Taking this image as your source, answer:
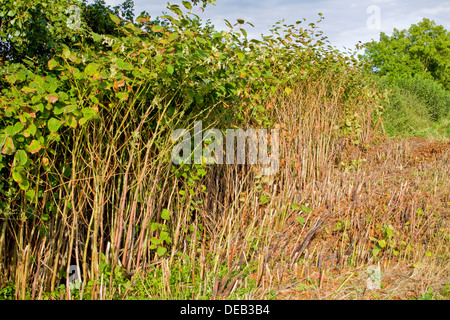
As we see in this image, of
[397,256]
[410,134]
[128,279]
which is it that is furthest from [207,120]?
[410,134]

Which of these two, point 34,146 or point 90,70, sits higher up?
point 90,70

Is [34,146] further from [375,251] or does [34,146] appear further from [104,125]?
[375,251]

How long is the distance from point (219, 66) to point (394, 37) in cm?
4244

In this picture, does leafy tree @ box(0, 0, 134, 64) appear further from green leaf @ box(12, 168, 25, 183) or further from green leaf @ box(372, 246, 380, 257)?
green leaf @ box(372, 246, 380, 257)

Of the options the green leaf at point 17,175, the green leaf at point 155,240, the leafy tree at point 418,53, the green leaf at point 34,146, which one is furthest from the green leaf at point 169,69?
the leafy tree at point 418,53

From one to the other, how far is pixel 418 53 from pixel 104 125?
39489 millimetres

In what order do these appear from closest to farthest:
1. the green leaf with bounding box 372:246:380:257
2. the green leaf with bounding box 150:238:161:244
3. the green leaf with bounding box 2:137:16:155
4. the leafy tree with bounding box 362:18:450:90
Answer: the green leaf with bounding box 2:137:16:155, the green leaf with bounding box 150:238:161:244, the green leaf with bounding box 372:246:380:257, the leafy tree with bounding box 362:18:450:90

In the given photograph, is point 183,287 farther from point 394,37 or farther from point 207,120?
point 394,37

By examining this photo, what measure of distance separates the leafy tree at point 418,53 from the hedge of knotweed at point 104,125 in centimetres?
3502

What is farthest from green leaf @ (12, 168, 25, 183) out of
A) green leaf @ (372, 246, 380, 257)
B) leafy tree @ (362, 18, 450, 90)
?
leafy tree @ (362, 18, 450, 90)

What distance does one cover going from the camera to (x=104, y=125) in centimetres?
284

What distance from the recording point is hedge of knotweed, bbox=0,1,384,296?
2549mm

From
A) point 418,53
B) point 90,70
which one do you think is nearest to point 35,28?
point 90,70

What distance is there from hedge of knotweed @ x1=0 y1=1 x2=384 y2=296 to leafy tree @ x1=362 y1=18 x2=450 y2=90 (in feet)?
115
